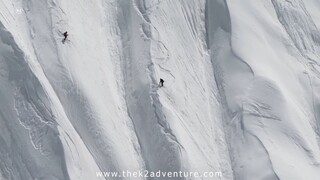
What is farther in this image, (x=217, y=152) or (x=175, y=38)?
(x=175, y=38)

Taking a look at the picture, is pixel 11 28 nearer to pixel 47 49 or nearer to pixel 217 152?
pixel 47 49

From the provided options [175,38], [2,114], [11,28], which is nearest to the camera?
[2,114]

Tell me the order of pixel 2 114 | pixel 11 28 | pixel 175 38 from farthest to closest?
pixel 175 38
pixel 11 28
pixel 2 114

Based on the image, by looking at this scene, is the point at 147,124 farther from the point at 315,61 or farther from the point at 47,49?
the point at 315,61

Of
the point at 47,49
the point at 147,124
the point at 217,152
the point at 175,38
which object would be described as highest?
the point at 47,49

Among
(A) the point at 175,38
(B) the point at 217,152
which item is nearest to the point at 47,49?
(A) the point at 175,38

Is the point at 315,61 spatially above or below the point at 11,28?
below
